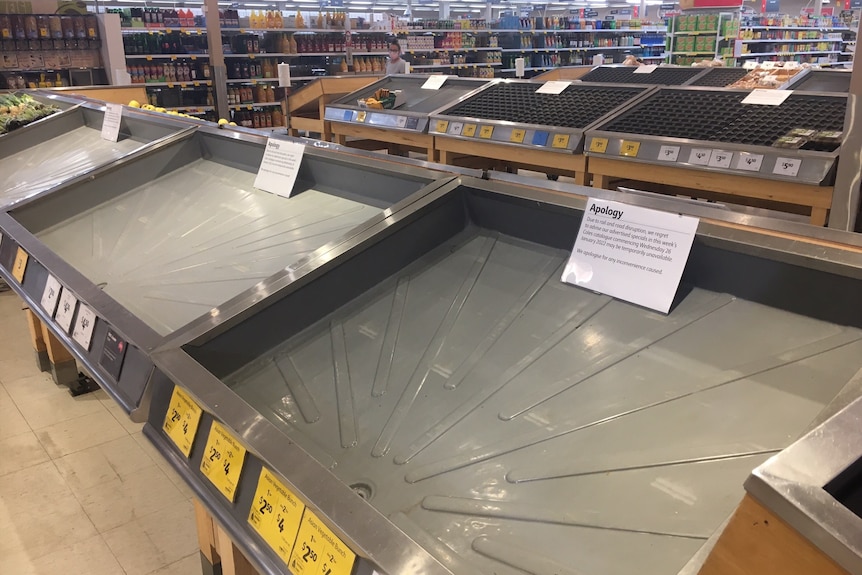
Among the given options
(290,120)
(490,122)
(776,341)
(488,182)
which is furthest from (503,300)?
(290,120)

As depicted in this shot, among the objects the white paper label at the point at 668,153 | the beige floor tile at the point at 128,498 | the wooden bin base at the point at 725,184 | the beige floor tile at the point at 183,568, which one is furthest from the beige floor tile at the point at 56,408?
the white paper label at the point at 668,153

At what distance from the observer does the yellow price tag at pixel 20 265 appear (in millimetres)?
1626

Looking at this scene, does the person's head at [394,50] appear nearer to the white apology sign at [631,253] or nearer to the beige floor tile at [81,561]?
the beige floor tile at [81,561]

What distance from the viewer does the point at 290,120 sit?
4.95m

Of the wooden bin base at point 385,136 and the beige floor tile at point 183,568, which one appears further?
the wooden bin base at point 385,136

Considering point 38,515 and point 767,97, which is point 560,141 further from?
point 38,515

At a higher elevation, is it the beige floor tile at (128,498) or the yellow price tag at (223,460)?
the yellow price tag at (223,460)

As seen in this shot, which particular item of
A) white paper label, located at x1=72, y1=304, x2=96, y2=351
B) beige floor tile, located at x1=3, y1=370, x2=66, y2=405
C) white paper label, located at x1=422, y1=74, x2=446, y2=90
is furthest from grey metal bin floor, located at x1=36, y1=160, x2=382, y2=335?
white paper label, located at x1=422, y1=74, x2=446, y2=90

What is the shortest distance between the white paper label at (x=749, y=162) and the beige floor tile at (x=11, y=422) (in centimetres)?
302

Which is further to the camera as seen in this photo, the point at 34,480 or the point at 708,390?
the point at 34,480

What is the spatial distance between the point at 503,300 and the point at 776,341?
443 millimetres

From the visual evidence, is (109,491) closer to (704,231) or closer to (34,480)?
(34,480)

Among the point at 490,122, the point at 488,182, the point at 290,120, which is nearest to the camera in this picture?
the point at 488,182

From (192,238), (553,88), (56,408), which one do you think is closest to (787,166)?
(553,88)
